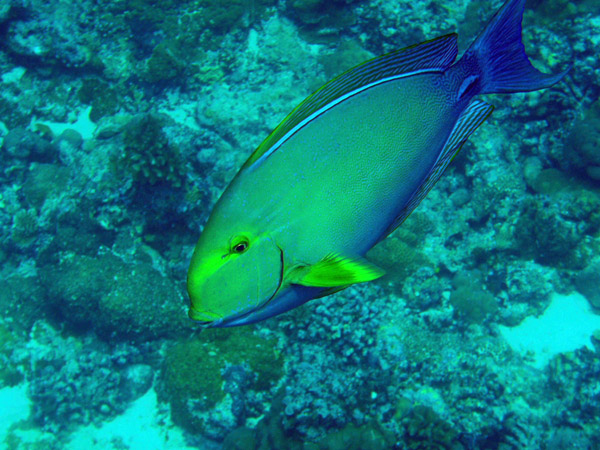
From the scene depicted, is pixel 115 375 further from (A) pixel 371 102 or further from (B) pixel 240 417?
(A) pixel 371 102

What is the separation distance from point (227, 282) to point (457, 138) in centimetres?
105

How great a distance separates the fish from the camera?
112 cm

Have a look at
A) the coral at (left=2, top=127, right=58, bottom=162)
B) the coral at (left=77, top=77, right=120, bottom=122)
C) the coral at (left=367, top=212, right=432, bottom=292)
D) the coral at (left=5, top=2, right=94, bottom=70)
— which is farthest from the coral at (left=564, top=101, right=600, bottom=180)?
the coral at (left=5, top=2, right=94, bottom=70)

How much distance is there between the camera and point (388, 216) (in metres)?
1.32

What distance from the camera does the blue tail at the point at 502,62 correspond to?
4.30ft

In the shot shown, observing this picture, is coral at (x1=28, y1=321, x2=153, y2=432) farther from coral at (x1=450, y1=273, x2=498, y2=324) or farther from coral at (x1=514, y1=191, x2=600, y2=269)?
coral at (x1=514, y1=191, x2=600, y2=269)

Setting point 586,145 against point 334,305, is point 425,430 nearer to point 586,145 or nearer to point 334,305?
point 334,305

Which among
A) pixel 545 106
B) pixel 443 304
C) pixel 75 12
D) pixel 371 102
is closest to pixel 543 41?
pixel 545 106

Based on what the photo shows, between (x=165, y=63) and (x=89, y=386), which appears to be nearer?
(x=89, y=386)

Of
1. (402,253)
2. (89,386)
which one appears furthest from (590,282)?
(89,386)

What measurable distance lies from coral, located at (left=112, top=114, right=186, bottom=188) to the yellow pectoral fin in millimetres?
4210

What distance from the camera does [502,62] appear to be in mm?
1354

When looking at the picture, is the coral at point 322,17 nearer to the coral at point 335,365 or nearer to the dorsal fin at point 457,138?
the coral at point 335,365

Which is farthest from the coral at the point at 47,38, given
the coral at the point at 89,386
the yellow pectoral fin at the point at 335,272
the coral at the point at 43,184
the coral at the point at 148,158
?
the yellow pectoral fin at the point at 335,272
